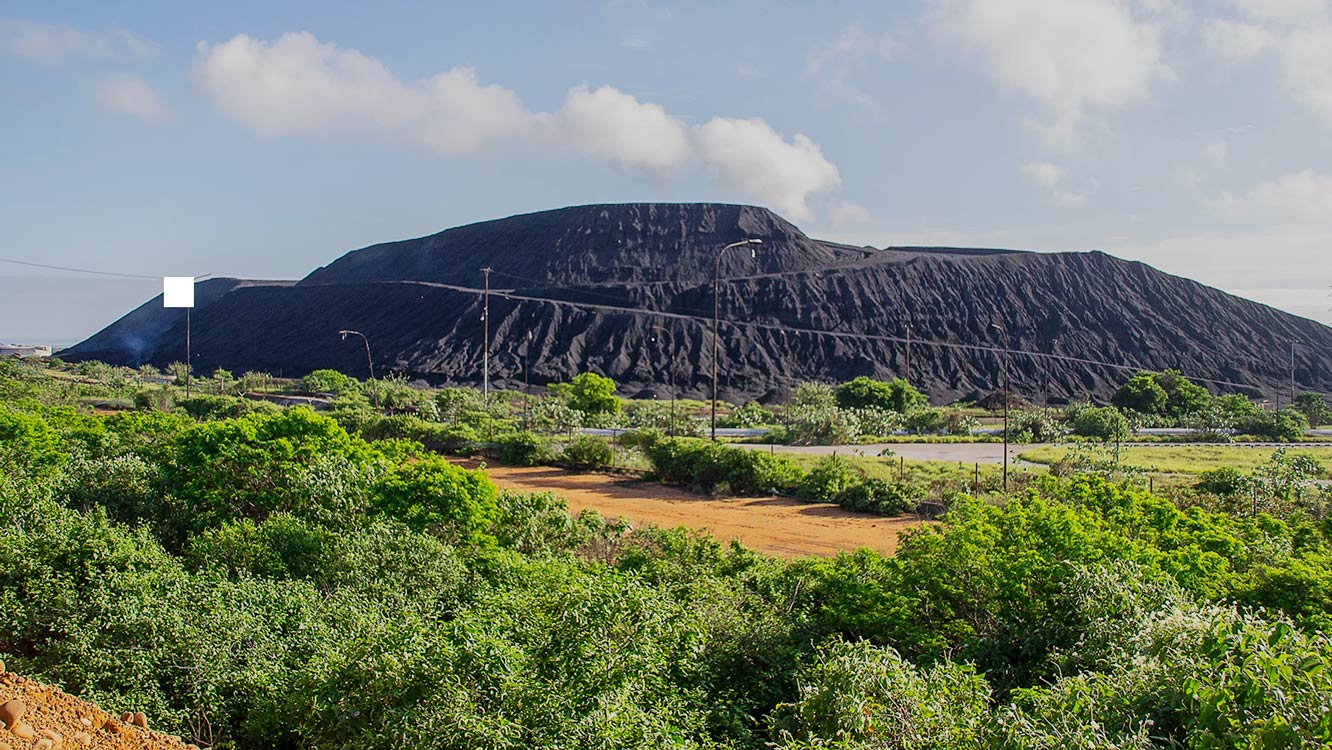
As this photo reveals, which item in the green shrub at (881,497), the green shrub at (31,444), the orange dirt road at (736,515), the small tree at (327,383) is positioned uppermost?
the small tree at (327,383)

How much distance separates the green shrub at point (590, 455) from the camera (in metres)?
30.5

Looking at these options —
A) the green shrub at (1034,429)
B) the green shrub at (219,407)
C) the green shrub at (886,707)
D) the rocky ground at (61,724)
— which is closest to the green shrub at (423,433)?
the green shrub at (219,407)

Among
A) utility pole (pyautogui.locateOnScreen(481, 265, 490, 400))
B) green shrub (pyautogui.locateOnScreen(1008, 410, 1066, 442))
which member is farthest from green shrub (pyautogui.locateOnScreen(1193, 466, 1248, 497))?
utility pole (pyautogui.locateOnScreen(481, 265, 490, 400))

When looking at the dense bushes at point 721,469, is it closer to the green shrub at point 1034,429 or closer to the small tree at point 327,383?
the green shrub at point 1034,429

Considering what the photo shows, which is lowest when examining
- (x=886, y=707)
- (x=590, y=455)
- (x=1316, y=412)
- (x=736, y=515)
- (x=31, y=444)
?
(x=736, y=515)

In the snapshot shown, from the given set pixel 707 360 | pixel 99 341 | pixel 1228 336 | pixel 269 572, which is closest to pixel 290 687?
pixel 269 572

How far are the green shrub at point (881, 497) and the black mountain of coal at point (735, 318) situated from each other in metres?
49.1

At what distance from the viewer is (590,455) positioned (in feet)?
101

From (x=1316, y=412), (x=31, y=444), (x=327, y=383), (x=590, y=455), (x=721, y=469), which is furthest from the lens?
(x=327, y=383)

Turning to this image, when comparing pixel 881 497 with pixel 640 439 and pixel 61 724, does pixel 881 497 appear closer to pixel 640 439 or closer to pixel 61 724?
pixel 640 439

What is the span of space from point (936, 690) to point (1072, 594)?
2351 millimetres

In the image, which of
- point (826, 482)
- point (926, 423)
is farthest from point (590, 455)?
point (926, 423)

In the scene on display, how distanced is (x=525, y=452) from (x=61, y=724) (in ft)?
81.7

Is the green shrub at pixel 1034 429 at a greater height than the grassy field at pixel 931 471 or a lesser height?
greater
